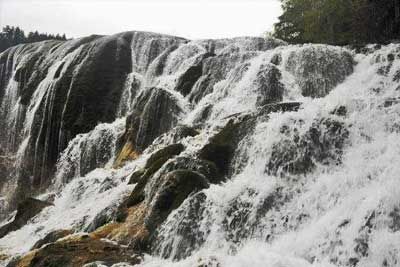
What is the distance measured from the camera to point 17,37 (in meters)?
99.3

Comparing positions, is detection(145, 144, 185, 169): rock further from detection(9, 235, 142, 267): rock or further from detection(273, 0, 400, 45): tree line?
detection(273, 0, 400, 45): tree line

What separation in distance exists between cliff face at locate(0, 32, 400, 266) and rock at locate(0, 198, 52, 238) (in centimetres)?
7

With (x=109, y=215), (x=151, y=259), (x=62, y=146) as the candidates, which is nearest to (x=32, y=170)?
(x=62, y=146)

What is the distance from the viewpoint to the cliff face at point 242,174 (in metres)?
12.7

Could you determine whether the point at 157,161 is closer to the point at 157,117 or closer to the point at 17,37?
the point at 157,117

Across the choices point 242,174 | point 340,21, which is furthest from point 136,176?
point 340,21

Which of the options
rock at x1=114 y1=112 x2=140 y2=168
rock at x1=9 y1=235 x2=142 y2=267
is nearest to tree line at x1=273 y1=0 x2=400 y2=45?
rock at x1=114 y1=112 x2=140 y2=168

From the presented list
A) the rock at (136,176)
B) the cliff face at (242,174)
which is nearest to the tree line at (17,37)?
the cliff face at (242,174)

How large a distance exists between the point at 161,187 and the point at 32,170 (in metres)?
23.0

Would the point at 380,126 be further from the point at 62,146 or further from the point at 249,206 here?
the point at 62,146

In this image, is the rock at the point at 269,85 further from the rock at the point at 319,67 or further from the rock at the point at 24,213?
the rock at the point at 24,213

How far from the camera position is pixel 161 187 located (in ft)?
51.2

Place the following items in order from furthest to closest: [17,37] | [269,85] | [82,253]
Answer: [17,37] → [269,85] → [82,253]

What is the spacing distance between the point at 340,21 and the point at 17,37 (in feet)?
244
